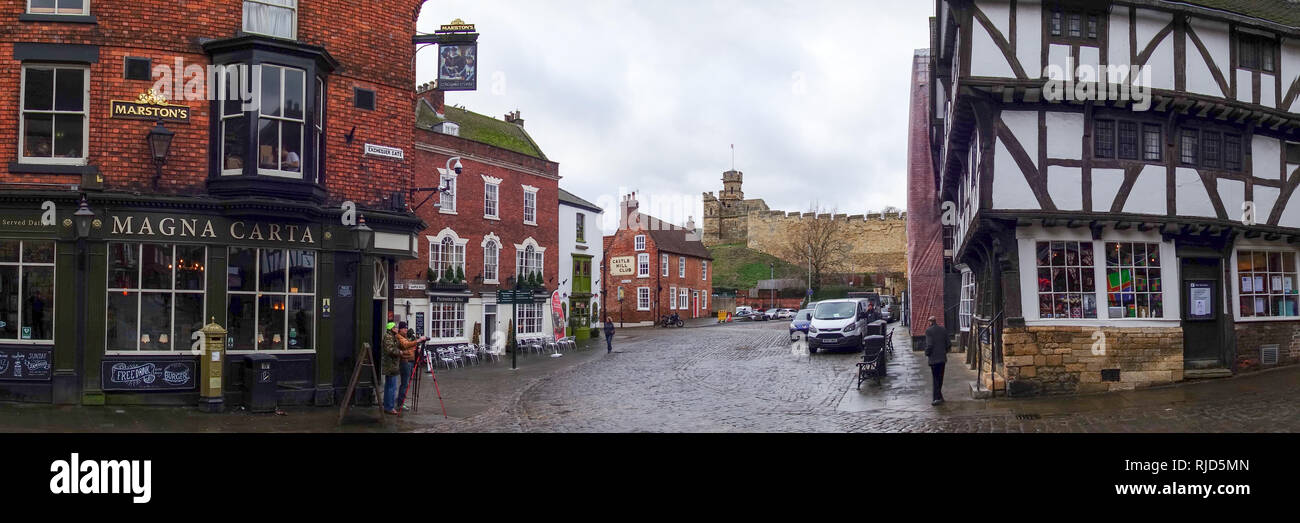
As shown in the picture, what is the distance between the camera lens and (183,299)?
47.3 feet

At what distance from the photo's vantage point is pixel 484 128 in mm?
36250

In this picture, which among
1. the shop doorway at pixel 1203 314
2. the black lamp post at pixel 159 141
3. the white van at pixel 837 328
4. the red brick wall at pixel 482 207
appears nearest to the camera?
the black lamp post at pixel 159 141

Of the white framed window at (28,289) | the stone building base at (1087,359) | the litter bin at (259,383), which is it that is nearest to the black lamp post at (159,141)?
the white framed window at (28,289)

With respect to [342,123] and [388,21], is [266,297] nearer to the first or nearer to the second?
[342,123]

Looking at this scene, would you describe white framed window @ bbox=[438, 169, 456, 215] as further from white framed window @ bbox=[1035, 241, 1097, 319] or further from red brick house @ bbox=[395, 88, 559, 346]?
white framed window @ bbox=[1035, 241, 1097, 319]

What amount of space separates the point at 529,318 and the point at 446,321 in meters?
4.41

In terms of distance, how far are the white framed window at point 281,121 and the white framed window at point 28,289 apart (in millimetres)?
3605

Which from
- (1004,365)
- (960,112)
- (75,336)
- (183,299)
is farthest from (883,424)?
(75,336)

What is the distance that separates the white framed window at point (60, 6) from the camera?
14.1m

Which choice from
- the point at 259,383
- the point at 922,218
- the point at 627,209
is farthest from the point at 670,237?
the point at 259,383

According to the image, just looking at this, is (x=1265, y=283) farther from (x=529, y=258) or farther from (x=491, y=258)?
(x=529, y=258)

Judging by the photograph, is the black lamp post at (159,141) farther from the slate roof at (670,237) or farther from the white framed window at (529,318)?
the slate roof at (670,237)

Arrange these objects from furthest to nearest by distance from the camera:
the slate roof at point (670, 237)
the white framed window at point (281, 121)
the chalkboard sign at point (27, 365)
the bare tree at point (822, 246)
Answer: the bare tree at point (822, 246) < the slate roof at point (670, 237) < the white framed window at point (281, 121) < the chalkboard sign at point (27, 365)

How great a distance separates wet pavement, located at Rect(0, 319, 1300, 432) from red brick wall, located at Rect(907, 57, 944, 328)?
5896 mm
